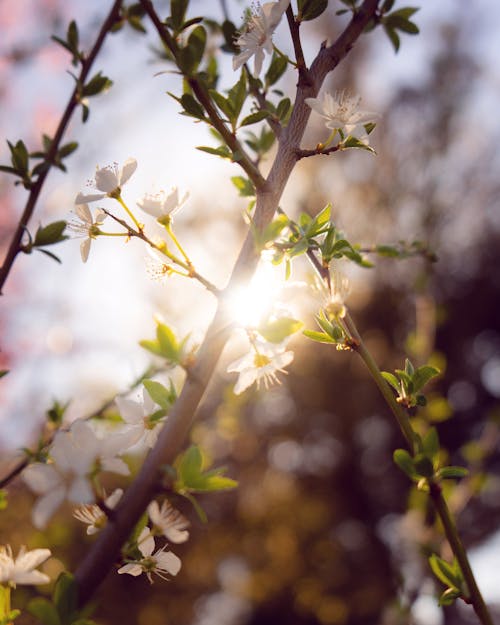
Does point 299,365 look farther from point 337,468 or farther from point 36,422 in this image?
point 36,422

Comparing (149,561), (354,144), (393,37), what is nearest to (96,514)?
(149,561)

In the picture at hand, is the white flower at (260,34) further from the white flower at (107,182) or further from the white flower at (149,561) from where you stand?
the white flower at (149,561)

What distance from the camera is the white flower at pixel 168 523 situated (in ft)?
1.31

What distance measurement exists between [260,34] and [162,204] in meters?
0.19

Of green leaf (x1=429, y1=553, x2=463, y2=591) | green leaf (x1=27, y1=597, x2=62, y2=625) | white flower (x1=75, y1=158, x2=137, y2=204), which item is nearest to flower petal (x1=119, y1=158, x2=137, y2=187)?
white flower (x1=75, y1=158, x2=137, y2=204)

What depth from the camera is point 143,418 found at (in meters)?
0.45

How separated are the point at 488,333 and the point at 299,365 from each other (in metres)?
2.02

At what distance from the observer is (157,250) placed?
17.8 inches

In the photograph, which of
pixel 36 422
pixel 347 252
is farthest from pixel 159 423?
pixel 36 422

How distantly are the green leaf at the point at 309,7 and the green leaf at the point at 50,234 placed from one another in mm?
302

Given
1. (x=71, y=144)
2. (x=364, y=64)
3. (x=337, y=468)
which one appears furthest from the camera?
(x=337, y=468)

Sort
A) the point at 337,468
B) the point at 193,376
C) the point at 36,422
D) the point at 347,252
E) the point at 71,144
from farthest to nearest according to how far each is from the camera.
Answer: the point at 337,468 → the point at 36,422 → the point at 71,144 → the point at 347,252 → the point at 193,376

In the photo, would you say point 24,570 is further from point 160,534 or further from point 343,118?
point 343,118

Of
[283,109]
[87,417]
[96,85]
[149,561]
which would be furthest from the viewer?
[87,417]
